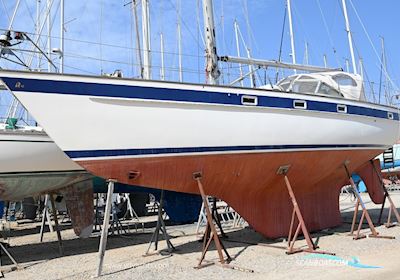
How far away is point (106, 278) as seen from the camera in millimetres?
6734

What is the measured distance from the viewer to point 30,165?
9.25 metres

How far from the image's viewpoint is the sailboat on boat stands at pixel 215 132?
6949 millimetres

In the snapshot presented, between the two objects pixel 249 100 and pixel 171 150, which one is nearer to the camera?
pixel 171 150

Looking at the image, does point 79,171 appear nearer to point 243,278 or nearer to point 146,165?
point 146,165

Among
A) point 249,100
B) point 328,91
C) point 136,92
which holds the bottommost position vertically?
point 249,100

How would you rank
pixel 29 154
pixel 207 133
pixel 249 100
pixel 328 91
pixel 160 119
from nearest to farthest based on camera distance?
pixel 160 119
pixel 207 133
pixel 249 100
pixel 29 154
pixel 328 91

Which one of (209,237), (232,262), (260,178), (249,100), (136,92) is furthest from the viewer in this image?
(260,178)

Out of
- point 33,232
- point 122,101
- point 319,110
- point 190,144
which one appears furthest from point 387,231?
point 33,232

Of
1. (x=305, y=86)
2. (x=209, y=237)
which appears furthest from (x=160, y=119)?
(x=305, y=86)

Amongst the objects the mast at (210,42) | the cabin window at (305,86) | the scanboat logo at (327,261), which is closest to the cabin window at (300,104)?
the cabin window at (305,86)

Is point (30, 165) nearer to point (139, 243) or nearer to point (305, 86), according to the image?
point (139, 243)

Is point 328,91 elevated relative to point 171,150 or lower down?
elevated

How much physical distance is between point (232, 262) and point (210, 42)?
475 cm

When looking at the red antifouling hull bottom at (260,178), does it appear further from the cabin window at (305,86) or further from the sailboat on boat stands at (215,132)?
the cabin window at (305,86)
